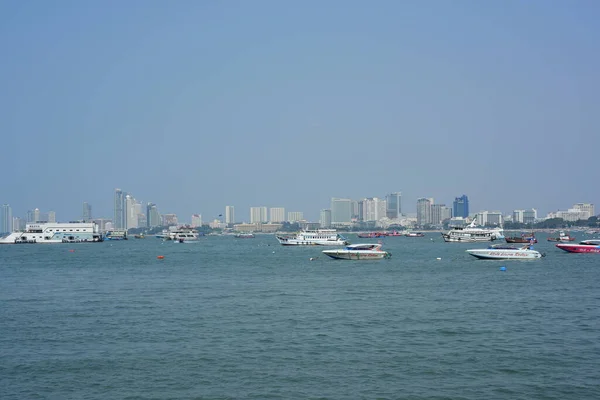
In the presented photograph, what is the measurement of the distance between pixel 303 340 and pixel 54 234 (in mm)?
115856

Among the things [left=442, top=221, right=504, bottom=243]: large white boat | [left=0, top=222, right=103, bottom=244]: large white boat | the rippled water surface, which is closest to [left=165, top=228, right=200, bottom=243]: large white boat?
[left=0, top=222, right=103, bottom=244]: large white boat

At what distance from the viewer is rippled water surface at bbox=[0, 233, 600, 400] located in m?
15.7

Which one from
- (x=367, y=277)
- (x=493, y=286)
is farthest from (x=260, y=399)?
(x=367, y=277)

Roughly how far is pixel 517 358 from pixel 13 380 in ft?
40.5

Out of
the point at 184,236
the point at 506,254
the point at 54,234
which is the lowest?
the point at 184,236

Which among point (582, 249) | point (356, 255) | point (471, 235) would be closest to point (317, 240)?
point (471, 235)

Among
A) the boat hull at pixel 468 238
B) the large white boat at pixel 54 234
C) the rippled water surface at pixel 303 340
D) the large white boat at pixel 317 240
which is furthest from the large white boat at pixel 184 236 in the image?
the rippled water surface at pixel 303 340

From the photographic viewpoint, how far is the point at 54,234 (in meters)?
128

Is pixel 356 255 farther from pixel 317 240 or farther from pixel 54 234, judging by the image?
pixel 54 234

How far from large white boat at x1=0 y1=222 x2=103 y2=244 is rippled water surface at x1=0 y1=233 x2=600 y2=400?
307ft

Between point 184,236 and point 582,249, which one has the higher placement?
point 582,249

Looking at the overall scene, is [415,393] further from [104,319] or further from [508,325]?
[104,319]

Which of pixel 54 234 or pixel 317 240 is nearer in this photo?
pixel 317 240

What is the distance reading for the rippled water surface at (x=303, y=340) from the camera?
15.7 metres
